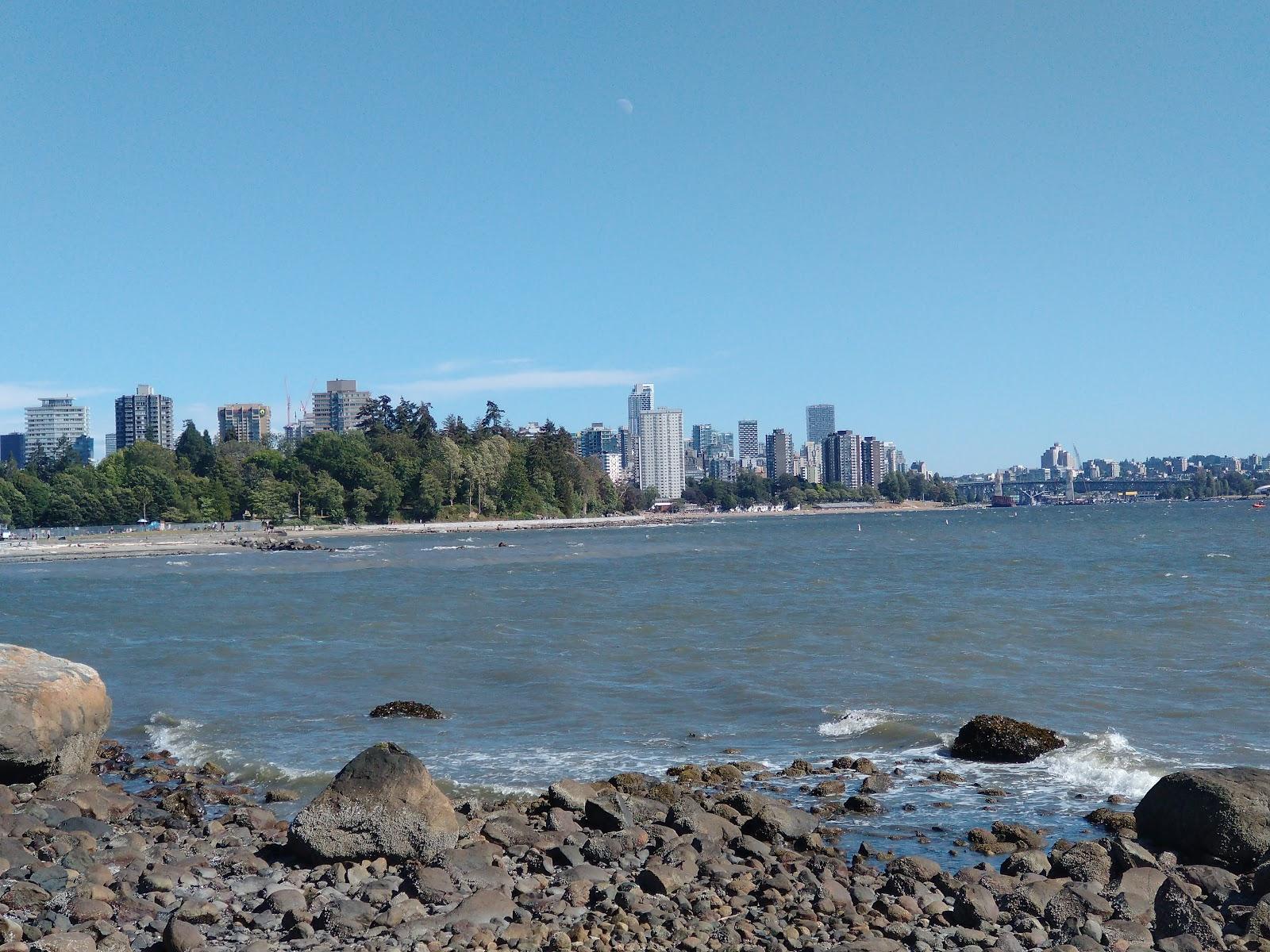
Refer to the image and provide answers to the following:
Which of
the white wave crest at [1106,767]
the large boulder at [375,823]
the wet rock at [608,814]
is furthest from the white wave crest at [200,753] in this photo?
the white wave crest at [1106,767]

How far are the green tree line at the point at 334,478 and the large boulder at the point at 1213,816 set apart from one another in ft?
419

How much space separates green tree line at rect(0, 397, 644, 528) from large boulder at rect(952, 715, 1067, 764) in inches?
4858

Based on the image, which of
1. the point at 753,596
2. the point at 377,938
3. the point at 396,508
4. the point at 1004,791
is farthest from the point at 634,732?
the point at 396,508

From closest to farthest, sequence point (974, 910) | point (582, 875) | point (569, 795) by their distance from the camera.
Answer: point (974, 910) < point (582, 875) < point (569, 795)

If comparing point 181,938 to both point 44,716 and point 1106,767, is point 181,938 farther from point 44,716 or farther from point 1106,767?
point 1106,767

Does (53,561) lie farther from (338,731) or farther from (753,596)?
(338,731)

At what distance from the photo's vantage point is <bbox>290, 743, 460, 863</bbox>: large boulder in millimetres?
10289

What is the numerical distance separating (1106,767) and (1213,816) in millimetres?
3696

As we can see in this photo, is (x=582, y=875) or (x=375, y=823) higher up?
(x=375, y=823)

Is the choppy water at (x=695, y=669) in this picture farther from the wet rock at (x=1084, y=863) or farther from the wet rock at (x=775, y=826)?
the wet rock at (x=1084, y=863)

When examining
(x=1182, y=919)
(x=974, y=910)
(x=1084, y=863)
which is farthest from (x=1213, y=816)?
(x=974, y=910)

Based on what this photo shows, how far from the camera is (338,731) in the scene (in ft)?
56.9

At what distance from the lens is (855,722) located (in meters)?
17.8

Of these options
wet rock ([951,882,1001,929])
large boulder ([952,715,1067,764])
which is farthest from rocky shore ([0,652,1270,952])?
large boulder ([952,715,1067,764])
